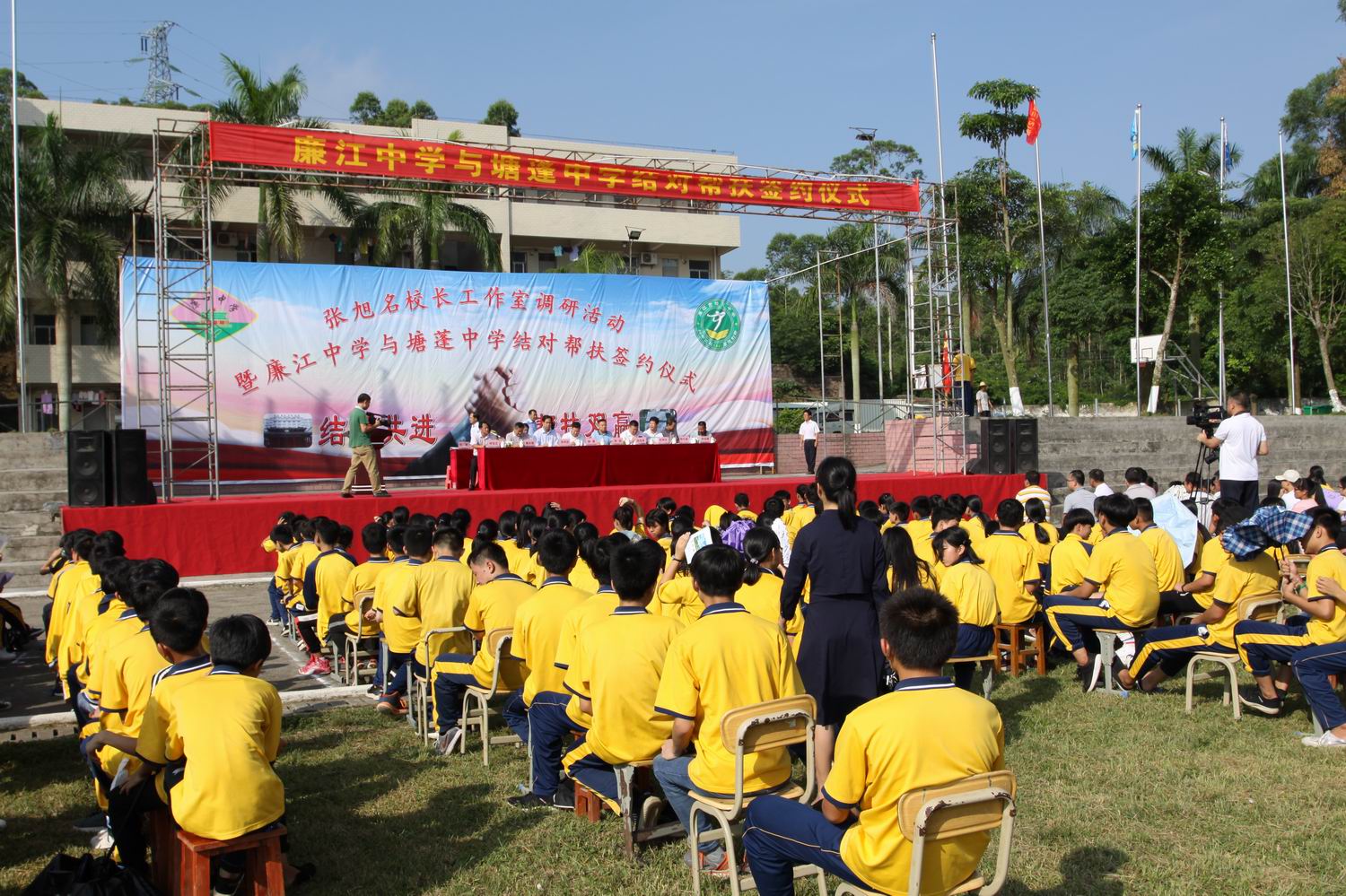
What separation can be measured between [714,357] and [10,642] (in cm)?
1375

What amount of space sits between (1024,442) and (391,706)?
1227cm

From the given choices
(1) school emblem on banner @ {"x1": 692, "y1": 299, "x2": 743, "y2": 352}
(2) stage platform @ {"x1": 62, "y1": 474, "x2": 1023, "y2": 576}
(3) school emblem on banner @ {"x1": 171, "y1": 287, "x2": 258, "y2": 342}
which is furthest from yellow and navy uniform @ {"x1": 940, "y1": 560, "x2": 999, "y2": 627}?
(1) school emblem on banner @ {"x1": 692, "y1": 299, "x2": 743, "y2": 352}

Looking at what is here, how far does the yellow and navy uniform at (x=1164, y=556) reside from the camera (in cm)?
660

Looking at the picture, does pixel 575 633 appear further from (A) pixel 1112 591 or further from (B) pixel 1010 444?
(B) pixel 1010 444

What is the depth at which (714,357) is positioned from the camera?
1975 cm

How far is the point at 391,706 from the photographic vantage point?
6012 mm

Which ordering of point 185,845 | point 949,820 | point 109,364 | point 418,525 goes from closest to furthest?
1. point 949,820
2. point 185,845
3. point 418,525
4. point 109,364

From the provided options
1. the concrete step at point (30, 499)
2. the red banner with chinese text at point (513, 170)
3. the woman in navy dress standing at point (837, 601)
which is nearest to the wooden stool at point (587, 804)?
the woman in navy dress standing at point (837, 601)

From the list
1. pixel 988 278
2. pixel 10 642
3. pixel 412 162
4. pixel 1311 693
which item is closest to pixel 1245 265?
pixel 988 278

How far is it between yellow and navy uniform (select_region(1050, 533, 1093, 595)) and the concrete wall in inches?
427

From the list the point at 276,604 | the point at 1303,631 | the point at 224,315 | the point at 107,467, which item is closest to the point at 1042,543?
the point at 1303,631

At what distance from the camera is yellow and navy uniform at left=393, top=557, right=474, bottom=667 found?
537cm

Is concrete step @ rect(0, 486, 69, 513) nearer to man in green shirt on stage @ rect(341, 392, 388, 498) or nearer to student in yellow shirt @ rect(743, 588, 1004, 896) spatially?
man in green shirt on stage @ rect(341, 392, 388, 498)

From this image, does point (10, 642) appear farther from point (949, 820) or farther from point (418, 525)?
point (949, 820)
